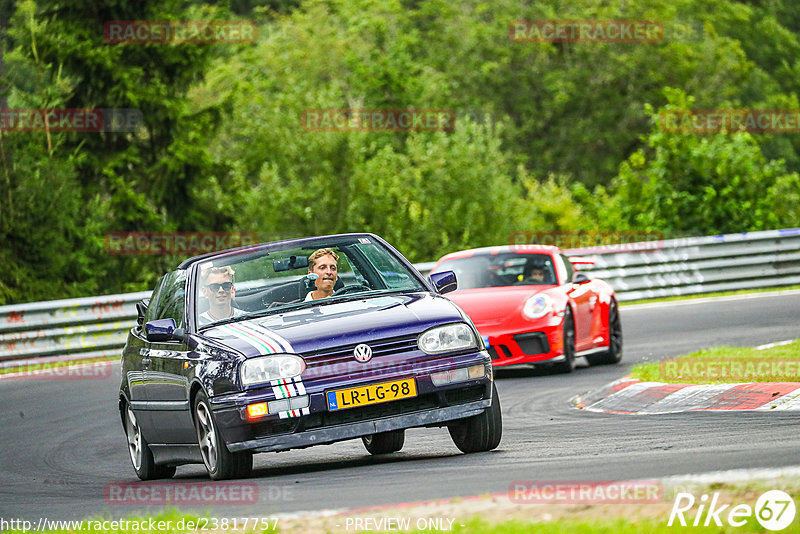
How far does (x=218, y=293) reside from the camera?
9.34 m

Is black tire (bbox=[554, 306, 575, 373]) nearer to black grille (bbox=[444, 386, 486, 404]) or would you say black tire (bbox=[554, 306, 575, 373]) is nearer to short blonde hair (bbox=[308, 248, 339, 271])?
short blonde hair (bbox=[308, 248, 339, 271])

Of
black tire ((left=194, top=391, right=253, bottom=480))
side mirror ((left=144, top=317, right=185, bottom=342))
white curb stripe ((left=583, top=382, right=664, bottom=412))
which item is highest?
side mirror ((left=144, top=317, right=185, bottom=342))

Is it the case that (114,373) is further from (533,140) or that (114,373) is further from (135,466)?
(533,140)

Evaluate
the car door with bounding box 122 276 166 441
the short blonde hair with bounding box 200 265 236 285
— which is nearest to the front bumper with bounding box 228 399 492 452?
the short blonde hair with bounding box 200 265 236 285

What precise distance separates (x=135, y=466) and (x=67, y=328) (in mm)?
11056

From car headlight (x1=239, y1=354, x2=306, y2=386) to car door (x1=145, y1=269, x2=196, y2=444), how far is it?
0.79m

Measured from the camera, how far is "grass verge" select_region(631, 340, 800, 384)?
38.2ft

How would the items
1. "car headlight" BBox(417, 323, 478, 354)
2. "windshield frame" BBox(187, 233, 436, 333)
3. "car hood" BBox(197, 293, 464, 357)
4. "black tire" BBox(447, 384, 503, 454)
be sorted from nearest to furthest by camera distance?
"car hood" BBox(197, 293, 464, 357) < "car headlight" BBox(417, 323, 478, 354) < "black tire" BBox(447, 384, 503, 454) < "windshield frame" BBox(187, 233, 436, 333)

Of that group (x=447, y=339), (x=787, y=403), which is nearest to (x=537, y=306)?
(x=787, y=403)

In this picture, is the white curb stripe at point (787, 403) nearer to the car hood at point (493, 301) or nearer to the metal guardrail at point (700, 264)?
the car hood at point (493, 301)

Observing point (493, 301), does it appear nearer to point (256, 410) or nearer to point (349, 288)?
point (349, 288)

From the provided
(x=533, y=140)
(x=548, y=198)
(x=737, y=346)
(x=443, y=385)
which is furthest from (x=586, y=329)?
(x=533, y=140)

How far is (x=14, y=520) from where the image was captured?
758 cm

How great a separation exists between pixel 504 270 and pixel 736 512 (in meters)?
11.0
